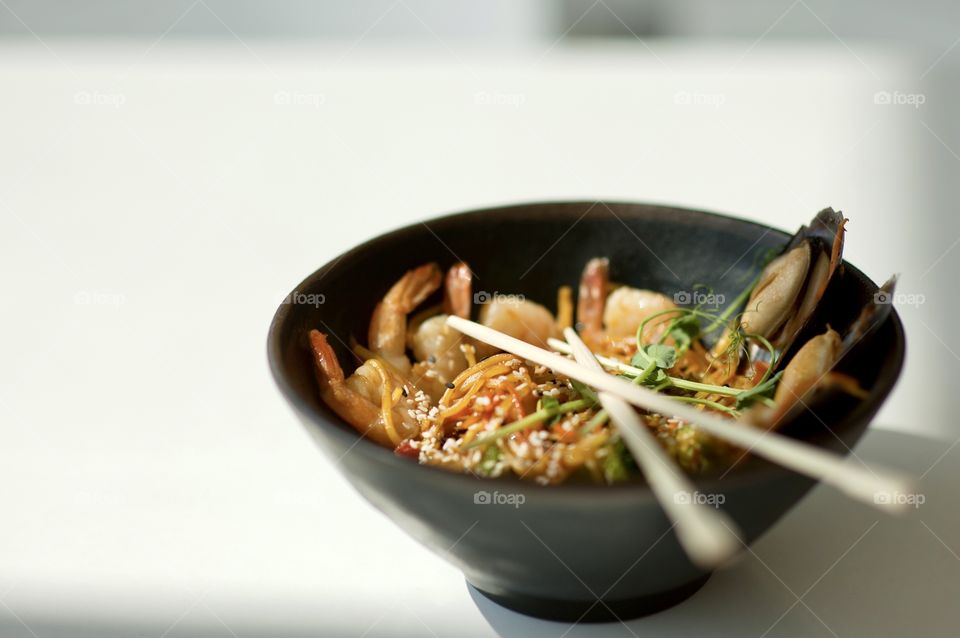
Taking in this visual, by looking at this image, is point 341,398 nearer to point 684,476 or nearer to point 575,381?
point 575,381

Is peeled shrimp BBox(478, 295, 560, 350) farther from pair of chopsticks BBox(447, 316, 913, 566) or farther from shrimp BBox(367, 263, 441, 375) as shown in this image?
pair of chopsticks BBox(447, 316, 913, 566)

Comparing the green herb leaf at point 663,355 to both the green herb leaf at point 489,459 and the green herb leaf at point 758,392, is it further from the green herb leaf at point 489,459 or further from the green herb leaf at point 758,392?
the green herb leaf at point 489,459

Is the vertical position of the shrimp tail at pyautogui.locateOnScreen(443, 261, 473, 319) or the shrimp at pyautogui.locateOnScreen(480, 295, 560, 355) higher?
the shrimp tail at pyautogui.locateOnScreen(443, 261, 473, 319)

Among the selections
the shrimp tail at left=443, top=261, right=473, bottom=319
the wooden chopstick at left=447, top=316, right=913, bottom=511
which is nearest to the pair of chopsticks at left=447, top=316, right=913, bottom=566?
the wooden chopstick at left=447, top=316, right=913, bottom=511

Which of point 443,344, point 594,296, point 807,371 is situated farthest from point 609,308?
point 807,371

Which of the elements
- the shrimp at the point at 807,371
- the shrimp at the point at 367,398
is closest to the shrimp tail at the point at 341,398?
the shrimp at the point at 367,398

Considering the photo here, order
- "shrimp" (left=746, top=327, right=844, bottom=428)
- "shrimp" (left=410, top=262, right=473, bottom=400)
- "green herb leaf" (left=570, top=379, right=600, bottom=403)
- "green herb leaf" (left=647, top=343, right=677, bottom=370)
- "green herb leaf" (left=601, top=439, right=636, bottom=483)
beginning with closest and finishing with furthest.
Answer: "green herb leaf" (left=601, top=439, right=636, bottom=483) < "shrimp" (left=746, top=327, right=844, bottom=428) < "green herb leaf" (left=570, top=379, right=600, bottom=403) < "green herb leaf" (left=647, top=343, right=677, bottom=370) < "shrimp" (left=410, top=262, right=473, bottom=400)

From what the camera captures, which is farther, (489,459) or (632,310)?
(632,310)
